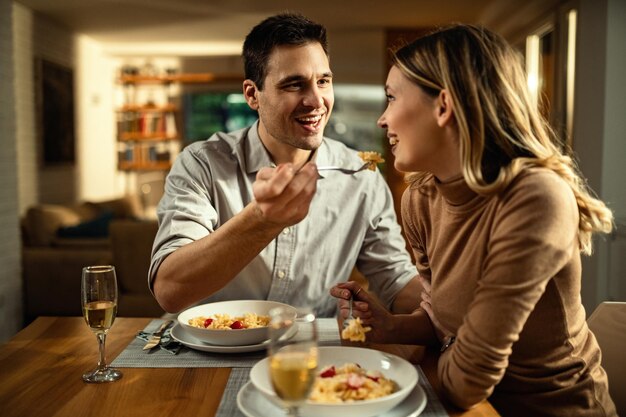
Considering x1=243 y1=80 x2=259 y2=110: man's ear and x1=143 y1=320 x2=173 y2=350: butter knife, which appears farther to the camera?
x1=243 y1=80 x2=259 y2=110: man's ear

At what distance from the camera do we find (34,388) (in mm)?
1201

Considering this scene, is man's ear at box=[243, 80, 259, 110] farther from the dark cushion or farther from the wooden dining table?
the dark cushion

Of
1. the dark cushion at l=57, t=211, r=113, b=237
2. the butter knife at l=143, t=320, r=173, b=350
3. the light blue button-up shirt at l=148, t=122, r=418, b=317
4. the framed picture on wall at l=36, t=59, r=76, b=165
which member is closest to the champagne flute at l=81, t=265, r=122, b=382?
the butter knife at l=143, t=320, r=173, b=350

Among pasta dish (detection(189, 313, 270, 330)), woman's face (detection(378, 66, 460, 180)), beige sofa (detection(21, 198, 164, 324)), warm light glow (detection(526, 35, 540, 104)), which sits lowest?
beige sofa (detection(21, 198, 164, 324))

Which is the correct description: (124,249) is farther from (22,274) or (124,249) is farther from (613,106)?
(613,106)

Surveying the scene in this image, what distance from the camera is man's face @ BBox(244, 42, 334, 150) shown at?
1.92 metres

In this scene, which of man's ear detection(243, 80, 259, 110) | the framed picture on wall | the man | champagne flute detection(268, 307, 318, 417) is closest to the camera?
champagne flute detection(268, 307, 318, 417)

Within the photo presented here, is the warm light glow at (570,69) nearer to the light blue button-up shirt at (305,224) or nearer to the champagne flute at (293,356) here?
the light blue button-up shirt at (305,224)

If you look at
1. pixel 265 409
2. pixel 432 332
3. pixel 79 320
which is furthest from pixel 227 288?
pixel 265 409

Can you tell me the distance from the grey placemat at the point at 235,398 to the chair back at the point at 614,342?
60 centimetres

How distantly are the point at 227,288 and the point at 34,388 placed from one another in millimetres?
777

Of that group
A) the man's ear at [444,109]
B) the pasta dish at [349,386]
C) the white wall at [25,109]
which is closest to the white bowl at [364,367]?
the pasta dish at [349,386]

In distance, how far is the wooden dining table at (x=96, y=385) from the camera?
1.08m

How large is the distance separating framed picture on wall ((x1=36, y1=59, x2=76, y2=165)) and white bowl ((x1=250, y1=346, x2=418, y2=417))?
5.86m
